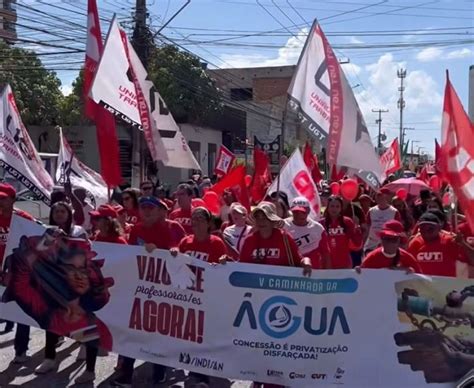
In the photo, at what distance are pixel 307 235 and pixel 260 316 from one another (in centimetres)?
147

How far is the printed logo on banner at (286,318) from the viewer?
5273mm

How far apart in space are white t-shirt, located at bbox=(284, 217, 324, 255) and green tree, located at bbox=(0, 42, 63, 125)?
1071 inches

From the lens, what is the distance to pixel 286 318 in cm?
534

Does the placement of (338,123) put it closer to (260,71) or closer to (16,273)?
(16,273)

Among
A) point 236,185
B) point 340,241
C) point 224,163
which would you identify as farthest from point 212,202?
point 224,163

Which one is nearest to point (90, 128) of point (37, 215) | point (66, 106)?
point (66, 106)

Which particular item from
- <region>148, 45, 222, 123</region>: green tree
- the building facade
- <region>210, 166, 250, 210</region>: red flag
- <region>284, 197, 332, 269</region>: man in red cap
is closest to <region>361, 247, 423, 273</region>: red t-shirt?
<region>284, 197, 332, 269</region>: man in red cap

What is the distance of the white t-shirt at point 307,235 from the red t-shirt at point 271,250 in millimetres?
1075

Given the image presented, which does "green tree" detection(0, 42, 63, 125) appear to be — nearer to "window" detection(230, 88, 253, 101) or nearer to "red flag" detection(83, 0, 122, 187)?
"window" detection(230, 88, 253, 101)

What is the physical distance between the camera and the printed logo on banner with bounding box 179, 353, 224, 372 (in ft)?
17.8

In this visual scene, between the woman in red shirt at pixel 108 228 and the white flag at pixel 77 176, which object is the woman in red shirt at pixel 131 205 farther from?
the woman in red shirt at pixel 108 228

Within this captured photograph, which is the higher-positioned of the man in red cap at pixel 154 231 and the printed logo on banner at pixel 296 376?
the man in red cap at pixel 154 231

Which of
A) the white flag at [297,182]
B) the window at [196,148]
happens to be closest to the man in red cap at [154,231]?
the white flag at [297,182]

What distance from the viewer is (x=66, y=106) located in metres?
35.3
